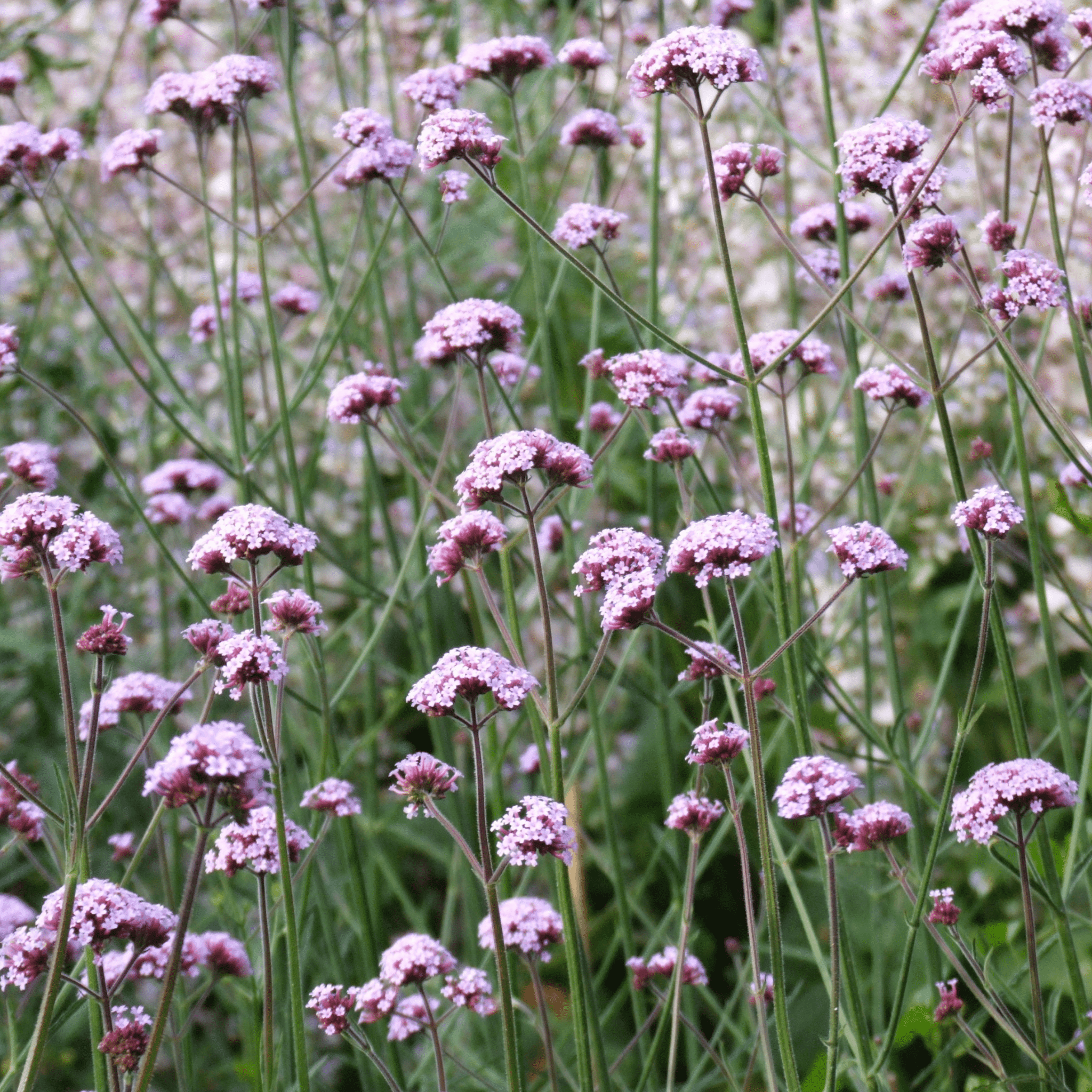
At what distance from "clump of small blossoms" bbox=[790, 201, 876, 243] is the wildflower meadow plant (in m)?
0.02

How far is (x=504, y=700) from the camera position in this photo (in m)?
1.25

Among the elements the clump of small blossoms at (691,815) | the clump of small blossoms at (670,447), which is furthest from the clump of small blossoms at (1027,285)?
the clump of small blossoms at (691,815)

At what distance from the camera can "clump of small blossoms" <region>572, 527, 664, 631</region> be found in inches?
49.3

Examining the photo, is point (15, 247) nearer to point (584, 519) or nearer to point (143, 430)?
point (143, 430)

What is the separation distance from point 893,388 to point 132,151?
126 centimetres

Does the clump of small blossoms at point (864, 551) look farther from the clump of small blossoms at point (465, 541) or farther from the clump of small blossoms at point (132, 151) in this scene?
the clump of small blossoms at point (132, 151)

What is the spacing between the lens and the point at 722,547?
1.27 meters

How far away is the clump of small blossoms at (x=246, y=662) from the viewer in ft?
4.00

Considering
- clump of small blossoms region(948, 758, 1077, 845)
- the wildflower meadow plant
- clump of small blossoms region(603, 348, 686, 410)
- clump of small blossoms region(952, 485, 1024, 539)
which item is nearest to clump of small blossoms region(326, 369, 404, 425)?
the wildflower meadow plant

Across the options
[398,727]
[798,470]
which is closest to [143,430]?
[398,727]

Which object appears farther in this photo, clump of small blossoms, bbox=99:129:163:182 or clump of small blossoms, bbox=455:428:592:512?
clump of small blossoms, bbox=99:129:163:182

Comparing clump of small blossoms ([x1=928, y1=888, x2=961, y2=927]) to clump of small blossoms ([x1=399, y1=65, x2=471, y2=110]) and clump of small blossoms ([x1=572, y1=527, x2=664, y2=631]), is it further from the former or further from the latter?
clump of small blossoms ([x1=399, y1=65, x2=471, y2=110])

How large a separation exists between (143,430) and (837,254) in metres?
2.21

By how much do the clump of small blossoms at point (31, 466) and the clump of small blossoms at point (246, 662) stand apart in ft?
1.99
